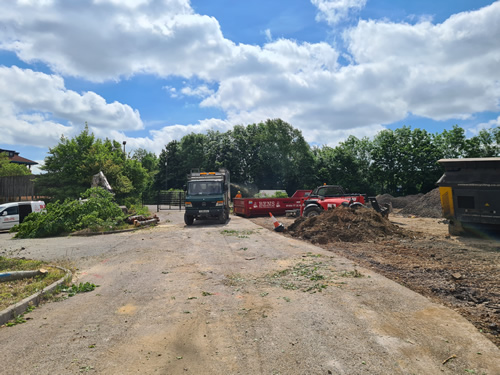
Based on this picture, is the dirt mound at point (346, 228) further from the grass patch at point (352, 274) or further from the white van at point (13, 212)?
the white van at point (13, 212)

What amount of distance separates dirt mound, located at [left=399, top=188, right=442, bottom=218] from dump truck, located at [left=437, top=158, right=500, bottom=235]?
44.6ft

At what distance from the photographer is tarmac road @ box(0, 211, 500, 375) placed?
3.58m

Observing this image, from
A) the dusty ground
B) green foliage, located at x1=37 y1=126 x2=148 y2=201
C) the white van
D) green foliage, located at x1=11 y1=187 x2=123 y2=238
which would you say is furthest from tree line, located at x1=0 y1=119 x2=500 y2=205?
the dusty ground

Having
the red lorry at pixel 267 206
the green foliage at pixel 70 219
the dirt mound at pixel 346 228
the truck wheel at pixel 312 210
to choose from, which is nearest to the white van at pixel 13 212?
the green foliage at pixel 70 219

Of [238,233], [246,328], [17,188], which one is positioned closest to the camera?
[246,328]

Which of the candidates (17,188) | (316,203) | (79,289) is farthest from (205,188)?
(17,188)

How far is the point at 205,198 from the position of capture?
19.2 meters

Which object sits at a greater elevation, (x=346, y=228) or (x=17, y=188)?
(x=17, y=188)

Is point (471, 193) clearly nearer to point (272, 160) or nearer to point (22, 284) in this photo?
point (22, 284)

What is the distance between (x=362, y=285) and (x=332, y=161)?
49090 millimetres

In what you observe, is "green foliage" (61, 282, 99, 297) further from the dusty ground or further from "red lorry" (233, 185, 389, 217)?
"red lorry" (233, 185, 389, 217)

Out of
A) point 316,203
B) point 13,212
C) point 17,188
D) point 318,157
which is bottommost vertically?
point 316,203

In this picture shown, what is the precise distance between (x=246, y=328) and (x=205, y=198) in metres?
14.9

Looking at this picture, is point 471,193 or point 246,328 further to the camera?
point 471,193
